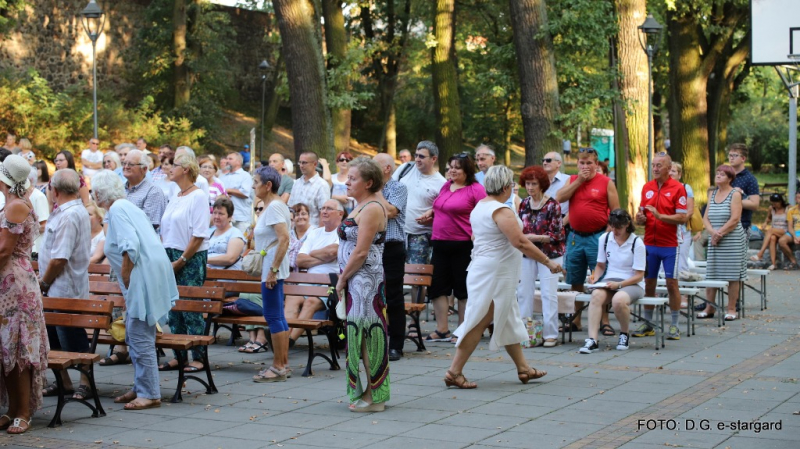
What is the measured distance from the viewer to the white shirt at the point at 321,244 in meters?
10.7

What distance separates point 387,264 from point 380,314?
2.11 metres

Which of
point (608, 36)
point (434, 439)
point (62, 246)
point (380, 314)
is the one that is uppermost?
point (608, 36)

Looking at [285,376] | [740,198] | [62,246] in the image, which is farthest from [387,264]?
[740,198]

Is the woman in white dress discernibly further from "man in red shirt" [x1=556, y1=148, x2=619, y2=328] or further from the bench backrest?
"man in red shirt" [x1=556, y1=148, x2=619, y2=328]

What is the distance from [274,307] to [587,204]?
3961mm

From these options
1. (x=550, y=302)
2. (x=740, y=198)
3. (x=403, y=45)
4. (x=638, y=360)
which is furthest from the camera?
(x=403, y=45)

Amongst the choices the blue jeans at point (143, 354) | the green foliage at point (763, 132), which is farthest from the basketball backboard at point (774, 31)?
the green foliage at point (763, 132)

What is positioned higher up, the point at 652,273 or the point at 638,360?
the point at 652,273

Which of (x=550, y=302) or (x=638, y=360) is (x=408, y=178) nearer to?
(x=550, y=302)

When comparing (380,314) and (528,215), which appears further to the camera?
(528,215)

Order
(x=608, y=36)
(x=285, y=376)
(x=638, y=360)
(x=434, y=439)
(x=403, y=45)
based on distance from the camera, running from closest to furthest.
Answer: (x=434, y=439) → (x=285, y=376) → (x=638, y=360) → (x=608, y=36) → (x=403, y=45)

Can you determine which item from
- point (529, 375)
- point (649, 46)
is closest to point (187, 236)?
point (529, 375)

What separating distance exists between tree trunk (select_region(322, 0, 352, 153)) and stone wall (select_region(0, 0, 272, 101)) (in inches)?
448

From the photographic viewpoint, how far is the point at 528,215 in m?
10.6
